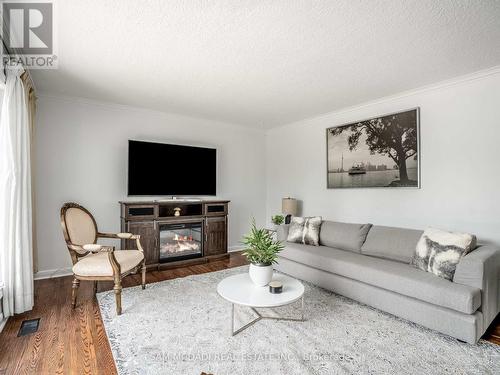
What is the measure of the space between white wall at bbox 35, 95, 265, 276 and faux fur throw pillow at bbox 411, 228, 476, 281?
12.3 ft

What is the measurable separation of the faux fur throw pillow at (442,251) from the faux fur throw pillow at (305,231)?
129 centimetres

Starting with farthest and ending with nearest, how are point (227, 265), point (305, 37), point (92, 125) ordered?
point (227, 265) → point (92, 125) → point (305, 37)

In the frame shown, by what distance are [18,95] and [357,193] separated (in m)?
4.28

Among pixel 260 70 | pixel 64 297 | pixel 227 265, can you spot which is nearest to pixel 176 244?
pixel 227 265

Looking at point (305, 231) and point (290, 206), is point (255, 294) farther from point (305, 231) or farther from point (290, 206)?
point (290, 206)

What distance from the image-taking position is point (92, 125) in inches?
159

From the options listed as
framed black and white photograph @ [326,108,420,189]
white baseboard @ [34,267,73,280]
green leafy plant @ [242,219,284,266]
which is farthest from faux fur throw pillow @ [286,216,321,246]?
white baseboard @ [34,267,73,280]

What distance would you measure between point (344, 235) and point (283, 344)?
1857 millimetres

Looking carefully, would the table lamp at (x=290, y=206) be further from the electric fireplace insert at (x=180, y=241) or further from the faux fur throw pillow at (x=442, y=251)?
the faux fur throw pillow at (x=442, y=251)

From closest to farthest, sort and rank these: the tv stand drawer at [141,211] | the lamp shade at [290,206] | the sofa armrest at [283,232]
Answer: the tv stand drawer at [141,211] → the sofa armrest at [283,232] → the lamp shade at [290,206]

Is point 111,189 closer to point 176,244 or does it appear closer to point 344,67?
point 176,244

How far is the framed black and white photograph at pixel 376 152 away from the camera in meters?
3.54

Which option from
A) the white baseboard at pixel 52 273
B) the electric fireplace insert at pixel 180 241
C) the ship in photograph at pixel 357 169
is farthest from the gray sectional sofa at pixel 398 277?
the white baseboard at pixel 52 273

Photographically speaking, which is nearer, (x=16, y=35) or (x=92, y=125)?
(x=16, y=35)
